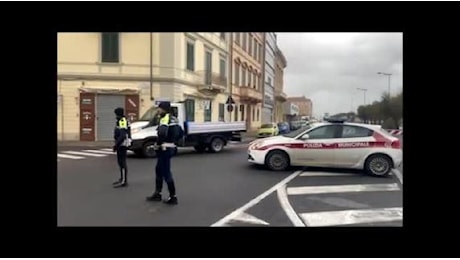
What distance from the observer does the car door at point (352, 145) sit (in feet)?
Answer: 29.9

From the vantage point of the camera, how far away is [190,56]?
21281mm

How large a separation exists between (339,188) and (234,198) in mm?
2476

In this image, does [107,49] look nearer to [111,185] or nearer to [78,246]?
[111,185]

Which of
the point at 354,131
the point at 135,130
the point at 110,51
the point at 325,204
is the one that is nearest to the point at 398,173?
the point at 354,131

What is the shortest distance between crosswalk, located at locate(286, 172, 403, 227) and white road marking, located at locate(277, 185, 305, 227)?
2.7 inches

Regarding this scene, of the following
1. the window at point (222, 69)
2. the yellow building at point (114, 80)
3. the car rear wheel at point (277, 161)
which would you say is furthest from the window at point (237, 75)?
the car rear wheel at point (277, 161)

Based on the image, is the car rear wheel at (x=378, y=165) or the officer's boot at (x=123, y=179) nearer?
the officer's boot at (x=123, y=179)

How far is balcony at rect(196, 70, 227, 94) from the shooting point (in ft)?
74.3

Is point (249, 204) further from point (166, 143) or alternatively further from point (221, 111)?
point (221, 111)

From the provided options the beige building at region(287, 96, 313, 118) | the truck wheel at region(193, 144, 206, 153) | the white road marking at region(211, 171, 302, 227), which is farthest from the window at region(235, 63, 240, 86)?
the white road marking at region(211, 171, 302, 227)

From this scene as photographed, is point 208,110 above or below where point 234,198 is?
above

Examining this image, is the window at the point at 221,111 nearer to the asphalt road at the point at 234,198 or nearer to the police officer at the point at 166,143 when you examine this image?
Answer: the asphalt road at the point at 234,198

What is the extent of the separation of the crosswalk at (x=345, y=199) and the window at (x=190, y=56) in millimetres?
13254

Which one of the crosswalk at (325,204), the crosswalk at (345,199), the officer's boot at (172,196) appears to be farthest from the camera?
the officer's boot at (172,196)
